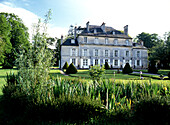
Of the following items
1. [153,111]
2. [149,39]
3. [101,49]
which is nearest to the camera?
[153,111]

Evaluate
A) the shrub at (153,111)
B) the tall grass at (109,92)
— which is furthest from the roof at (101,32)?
the shrub at (153,111)

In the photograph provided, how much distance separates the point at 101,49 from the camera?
30.8m

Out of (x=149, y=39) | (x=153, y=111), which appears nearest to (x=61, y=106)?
(x=153, y=111)

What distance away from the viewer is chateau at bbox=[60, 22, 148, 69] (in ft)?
95.3

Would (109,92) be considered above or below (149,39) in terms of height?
below

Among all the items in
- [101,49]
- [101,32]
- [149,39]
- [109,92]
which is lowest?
[109,92]

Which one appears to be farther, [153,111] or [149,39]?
[149,39]

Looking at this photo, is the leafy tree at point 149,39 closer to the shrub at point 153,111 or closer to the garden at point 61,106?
the garden at point 61,106

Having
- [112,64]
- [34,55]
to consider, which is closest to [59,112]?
[34,55]

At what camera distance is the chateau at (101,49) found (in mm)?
29047

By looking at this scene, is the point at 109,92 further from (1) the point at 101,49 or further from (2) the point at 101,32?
(2) the point at 101,32

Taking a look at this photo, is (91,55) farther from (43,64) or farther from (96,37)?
(43,64)

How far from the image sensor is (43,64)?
3.84 m

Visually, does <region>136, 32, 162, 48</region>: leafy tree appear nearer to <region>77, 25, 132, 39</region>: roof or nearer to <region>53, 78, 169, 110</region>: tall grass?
<region>77, 25, 132, 39</region>: roof
